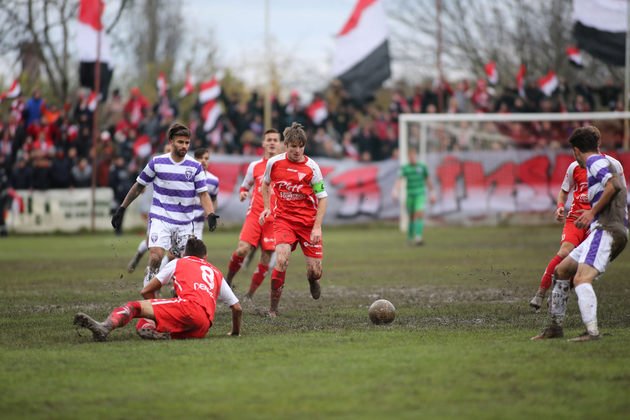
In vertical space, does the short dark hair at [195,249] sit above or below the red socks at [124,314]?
above

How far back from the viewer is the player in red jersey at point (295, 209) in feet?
38.9

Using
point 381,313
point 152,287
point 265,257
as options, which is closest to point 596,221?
point 381,313

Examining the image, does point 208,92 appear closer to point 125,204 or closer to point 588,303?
point 125,204

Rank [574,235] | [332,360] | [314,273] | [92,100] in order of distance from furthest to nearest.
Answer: [92,100] < [574,235] < [314,273] < [332,360]

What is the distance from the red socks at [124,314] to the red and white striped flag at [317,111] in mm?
Answer: 22582

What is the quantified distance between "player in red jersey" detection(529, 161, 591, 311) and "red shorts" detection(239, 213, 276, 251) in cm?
358

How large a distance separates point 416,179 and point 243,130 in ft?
26.6

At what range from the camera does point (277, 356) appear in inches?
344

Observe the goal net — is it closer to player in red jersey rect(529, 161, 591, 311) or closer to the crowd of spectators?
the crowd of spectators

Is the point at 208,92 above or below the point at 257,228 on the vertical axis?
above

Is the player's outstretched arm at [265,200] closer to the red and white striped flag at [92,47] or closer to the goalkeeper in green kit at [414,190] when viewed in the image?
the goalkeeper in green kit at [414,190]

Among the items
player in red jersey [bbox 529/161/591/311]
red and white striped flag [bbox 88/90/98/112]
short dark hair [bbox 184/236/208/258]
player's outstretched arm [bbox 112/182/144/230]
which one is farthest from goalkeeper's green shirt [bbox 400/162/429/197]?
short dark hair [bbox 184/236/208/258]

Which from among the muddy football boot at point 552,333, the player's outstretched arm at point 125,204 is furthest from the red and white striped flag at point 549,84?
the muddy football boot at point 552,333

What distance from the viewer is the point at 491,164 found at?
107ft
